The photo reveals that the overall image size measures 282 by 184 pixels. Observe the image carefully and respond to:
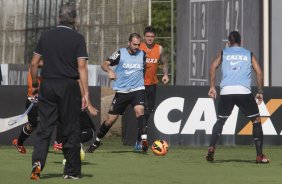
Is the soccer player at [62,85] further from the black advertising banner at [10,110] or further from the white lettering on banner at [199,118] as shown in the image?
the white lettering on banner at [199,118]

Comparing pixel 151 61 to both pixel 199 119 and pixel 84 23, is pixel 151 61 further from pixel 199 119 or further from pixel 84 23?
pixel 84 23

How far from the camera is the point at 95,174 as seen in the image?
13.6 metres

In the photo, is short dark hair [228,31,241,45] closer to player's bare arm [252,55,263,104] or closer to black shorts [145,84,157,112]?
player's bare arm [252,55,263,104]

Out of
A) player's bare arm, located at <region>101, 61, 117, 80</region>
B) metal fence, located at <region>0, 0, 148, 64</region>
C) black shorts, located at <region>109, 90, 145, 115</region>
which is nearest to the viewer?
player's bare arm, located at <region>101, 61, 117, 80</region>

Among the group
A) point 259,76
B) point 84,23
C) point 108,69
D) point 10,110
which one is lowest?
Result: point 10,110

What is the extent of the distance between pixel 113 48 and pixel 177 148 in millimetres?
13909

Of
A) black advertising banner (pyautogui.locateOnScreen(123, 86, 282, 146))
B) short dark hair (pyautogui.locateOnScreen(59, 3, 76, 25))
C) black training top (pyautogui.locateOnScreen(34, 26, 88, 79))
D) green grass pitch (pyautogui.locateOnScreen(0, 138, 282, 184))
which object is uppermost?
short dark hair (pyautogui.locateOnScreen(59, 3, 76, 25))

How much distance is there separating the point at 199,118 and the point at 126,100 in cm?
333

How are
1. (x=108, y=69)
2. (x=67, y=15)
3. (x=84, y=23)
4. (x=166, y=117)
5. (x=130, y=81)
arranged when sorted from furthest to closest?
(x=84, y=23) < (x=166, y=117) < (x=130, y=81) < (x=108, y=69) < (x=67, y=15)

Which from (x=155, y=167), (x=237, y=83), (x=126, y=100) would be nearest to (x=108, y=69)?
(x=126, y=100)

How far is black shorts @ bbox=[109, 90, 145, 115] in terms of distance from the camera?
18094 mm

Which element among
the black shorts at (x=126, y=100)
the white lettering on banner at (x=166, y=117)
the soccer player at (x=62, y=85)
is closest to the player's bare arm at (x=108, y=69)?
the black shorts at (x=126, y=100)

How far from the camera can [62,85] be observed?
1258cm

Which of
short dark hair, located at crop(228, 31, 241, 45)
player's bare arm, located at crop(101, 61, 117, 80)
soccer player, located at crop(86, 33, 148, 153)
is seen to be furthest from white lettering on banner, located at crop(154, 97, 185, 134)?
short dark hair, located at crop(228, 31, 241, 45)
